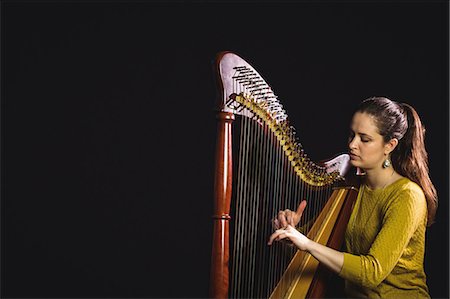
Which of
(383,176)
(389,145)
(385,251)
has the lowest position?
(385,251)

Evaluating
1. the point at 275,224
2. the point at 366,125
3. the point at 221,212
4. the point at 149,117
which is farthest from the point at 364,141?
the point at 149,117

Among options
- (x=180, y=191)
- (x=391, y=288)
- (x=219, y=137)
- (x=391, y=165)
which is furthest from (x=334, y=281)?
(x=180, y=191)

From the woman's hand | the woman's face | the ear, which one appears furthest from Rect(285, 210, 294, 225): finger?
the ear

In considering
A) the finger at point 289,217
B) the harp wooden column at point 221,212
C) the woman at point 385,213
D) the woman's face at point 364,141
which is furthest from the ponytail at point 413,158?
the harp wooden column at point 221,212

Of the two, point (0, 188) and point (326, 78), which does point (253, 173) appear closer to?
point (0, 188)

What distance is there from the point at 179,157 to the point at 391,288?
1.67m

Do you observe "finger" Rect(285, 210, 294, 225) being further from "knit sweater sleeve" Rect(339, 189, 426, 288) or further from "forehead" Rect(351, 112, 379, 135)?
"forehead" Rect(351, 112, 379, 135)

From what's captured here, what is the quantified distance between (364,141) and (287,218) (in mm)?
375

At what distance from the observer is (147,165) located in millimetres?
3631

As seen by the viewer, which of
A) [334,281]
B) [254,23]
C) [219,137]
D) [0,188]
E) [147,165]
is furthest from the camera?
[254,23]

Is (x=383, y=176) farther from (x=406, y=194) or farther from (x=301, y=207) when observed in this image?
(x=301, y=207)

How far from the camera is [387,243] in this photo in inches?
85.4

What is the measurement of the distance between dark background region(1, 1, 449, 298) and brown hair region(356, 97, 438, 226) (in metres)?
1.41

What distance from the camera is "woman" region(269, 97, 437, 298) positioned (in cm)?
216
